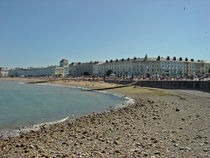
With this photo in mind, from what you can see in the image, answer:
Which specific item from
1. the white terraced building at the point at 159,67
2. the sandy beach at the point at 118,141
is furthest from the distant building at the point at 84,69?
the sandy beach at the point at 118,141

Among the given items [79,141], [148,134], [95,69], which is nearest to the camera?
[79,141]

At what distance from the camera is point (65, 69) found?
15875 centimetres

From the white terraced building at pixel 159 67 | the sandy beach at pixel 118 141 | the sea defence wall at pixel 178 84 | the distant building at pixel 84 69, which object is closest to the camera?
the sandy beach at pixel 118 141

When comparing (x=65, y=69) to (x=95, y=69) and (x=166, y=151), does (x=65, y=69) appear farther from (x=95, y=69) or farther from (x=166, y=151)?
(x=166, y=151)

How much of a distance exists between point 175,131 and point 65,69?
6106 inches

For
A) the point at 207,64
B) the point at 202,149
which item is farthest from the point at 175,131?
the point at 207,64

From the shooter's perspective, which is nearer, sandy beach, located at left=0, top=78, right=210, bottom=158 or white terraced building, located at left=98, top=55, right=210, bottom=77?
sandy beach, located at left=0, top=78, right=210, bottom=158

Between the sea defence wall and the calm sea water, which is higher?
the sea defence wall

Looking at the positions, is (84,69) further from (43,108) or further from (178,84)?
(43,108)

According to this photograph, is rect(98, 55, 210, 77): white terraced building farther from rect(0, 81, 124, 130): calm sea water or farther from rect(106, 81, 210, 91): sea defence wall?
rect(0, 81, 124, 130): calm sea water

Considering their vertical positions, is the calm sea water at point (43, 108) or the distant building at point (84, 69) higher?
the distant building at point (84, 69)

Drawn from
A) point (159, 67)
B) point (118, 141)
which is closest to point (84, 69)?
point (159, 67)

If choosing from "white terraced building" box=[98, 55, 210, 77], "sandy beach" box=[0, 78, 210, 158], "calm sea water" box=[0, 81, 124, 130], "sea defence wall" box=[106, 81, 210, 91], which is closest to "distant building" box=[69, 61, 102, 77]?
"white terraced building" box=[98, 55, 210, 77]

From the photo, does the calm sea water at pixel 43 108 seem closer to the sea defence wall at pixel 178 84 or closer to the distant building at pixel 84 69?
the sea defence wall at pixel 178 84
